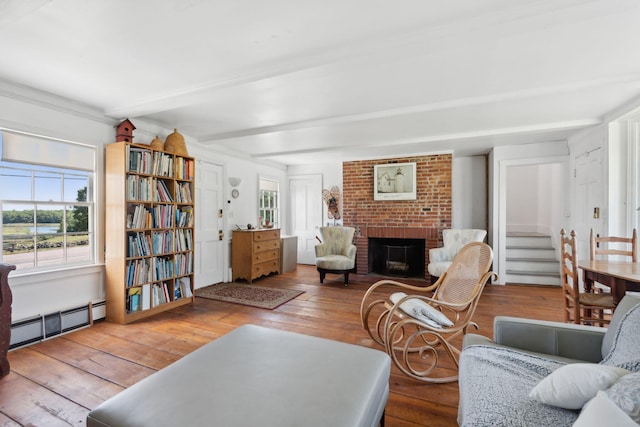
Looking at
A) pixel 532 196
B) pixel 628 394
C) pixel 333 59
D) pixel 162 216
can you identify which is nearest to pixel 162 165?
pixel 162 216

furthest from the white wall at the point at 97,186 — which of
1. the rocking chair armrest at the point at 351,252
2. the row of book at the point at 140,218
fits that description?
the rocking chair armrest at the point at 351,252

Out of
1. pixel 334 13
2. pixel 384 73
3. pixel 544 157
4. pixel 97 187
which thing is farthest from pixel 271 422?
pixel 544 157

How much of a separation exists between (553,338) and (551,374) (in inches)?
21.2

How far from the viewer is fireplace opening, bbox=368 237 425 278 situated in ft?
17.4

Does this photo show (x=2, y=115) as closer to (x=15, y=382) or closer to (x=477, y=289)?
(x=15, y=382)

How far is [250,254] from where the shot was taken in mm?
4684

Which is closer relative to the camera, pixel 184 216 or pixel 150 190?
pixel 150 190

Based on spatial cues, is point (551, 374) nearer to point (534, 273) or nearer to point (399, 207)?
point (399, 207)

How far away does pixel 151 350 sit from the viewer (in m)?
2.41

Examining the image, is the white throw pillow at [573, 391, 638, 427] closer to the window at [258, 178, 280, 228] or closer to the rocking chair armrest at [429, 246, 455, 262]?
the rocking chair armrest at [429, 246, 455, 262]

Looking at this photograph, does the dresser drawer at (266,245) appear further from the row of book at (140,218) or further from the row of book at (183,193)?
the row of book at (140,218)

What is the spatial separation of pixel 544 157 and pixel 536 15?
3634mm

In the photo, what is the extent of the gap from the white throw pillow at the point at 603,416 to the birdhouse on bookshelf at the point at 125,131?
3.93 m

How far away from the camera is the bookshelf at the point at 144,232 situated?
2.98 meters
